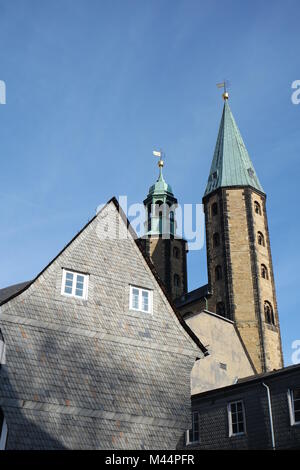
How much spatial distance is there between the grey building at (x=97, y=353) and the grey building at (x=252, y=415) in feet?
16.3

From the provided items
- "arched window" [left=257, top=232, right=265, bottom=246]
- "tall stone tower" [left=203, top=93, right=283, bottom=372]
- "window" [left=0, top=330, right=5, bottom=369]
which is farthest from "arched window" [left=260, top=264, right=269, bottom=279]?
"window" [left=0, top=330, right=5, bottom=369]

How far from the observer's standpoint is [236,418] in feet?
80.7

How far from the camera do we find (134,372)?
18375 millimetres

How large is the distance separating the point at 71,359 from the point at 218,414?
10.4m

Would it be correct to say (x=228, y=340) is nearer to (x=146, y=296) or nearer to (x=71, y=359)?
(x=146, y=296)

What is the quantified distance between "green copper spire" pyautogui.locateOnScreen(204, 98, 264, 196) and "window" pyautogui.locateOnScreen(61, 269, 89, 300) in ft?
121

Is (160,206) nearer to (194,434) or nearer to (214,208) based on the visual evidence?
(214,208)

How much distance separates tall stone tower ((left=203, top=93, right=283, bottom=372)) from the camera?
151ft

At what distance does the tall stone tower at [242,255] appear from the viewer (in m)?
46.1

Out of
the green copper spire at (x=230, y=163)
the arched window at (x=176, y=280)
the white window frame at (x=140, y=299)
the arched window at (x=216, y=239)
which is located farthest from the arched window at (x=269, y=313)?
the white window frame at (x=140, y=299)

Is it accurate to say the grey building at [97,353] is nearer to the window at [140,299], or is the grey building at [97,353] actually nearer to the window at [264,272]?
the window at [140,299]

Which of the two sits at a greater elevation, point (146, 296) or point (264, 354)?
point (264, 354)
